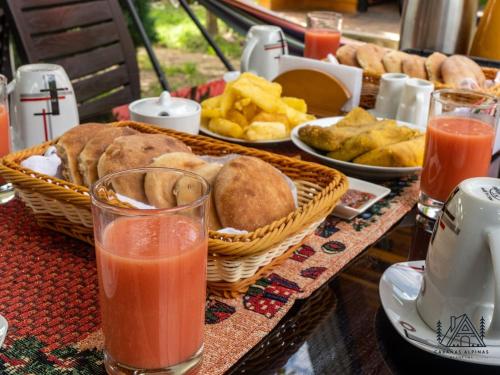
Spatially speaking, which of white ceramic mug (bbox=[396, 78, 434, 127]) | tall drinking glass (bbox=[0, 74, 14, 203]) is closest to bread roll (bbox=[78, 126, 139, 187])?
tall drinking glass (bbox=[0, 74, 14, 203])

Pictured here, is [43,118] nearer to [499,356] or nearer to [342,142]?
[342,142]

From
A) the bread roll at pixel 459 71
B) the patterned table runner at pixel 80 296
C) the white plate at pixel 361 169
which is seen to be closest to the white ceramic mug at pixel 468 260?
the patterned table runner at pixel 80 296

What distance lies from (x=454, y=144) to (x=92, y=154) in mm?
514

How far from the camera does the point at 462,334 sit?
594 mm

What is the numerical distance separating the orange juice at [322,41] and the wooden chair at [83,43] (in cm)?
63

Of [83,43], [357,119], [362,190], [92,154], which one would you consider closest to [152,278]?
[92,154]

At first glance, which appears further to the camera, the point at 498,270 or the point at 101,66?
the point at 101,66

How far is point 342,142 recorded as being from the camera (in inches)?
41.1

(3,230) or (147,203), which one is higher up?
(147,203)

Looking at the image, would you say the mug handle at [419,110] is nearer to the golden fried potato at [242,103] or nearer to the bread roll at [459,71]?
the bread roll at [459,71]

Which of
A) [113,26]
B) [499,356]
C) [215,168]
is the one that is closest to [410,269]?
[499,356]

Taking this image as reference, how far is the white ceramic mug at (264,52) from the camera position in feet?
4.84

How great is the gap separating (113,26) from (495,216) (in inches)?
63.4

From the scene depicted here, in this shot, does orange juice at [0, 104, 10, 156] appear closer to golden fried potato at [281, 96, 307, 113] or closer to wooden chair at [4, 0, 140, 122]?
golden fried potato at [281, 96, 307, 113]
